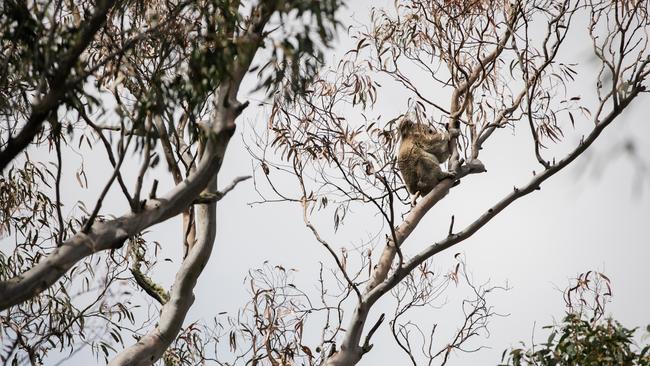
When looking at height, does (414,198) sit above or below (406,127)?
below

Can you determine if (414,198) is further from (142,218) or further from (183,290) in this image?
(142,218)

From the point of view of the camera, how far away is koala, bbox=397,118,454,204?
26.2 feet

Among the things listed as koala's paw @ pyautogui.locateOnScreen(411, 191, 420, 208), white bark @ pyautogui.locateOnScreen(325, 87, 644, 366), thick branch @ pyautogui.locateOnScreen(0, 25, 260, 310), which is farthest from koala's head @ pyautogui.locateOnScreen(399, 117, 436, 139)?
thick branch @ pyautogui.locateOnScreen(0, 25, 260, 310)

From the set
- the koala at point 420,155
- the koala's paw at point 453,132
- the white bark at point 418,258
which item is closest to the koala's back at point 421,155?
the koala at point 420,155

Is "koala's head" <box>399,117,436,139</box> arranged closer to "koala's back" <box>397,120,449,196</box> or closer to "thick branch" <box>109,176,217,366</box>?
"koala's back" <box>397,120,449,196</box>

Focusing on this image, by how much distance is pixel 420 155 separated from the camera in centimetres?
826

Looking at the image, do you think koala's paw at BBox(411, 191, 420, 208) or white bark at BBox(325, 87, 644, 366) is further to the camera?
koala's paw at BBox(411, 191, 420, 208)

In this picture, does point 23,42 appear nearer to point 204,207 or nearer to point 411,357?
point 204,207

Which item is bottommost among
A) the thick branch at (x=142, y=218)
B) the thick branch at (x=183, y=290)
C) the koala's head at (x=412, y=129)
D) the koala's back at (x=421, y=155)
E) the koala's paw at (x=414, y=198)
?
the thick branch at (x=142, y=218)

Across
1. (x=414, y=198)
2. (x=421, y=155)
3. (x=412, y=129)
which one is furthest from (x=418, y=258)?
(x=412, y=129)

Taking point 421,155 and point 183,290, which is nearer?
point 183,290

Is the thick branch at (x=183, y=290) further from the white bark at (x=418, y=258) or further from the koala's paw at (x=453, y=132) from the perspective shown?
the koala's paw at (x=453, y=132)

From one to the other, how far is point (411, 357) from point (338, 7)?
3.87 meters

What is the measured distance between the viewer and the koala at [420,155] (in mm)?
7988
